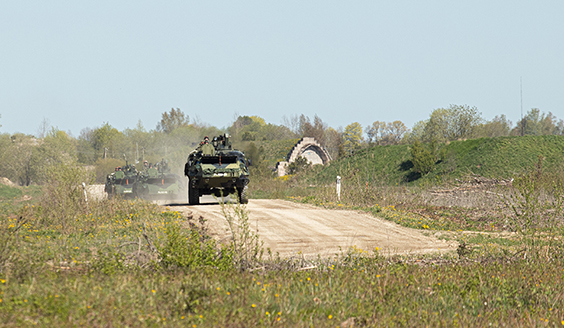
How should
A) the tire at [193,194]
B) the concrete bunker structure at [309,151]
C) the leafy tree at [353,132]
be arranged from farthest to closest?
the leafy tree at [353,132]
the concrete bunker structure at [309,151]
the tire at [193,194]

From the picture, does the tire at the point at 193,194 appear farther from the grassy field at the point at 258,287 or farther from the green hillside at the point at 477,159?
the green hillside at the point at 477,159

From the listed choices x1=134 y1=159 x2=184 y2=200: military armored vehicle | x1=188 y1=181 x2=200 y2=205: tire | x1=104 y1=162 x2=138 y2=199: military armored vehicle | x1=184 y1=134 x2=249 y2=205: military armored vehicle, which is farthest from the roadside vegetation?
x1=104 y1=162 x2=138 y2=199: military armored vehicle

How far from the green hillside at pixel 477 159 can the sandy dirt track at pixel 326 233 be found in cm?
2492

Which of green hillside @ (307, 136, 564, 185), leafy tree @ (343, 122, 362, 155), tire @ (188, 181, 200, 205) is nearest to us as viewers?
tire @ (188, 181, 200, 205)

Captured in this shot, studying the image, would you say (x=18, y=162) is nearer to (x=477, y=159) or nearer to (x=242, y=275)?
(x=477, y=159)

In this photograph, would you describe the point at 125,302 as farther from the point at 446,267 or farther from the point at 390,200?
the point at 390,200

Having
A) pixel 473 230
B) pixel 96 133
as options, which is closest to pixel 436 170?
pixel 473 230

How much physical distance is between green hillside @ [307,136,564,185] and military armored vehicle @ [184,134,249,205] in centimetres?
2276

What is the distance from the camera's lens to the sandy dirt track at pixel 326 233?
970cm

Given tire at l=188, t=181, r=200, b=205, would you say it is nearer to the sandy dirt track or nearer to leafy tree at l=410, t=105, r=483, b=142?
the sandy dirt track

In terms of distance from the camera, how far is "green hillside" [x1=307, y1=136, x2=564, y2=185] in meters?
41.1

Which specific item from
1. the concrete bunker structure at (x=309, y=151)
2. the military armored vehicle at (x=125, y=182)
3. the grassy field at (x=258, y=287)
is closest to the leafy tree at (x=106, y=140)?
the concrete bunker structure at (x=309, y=151)

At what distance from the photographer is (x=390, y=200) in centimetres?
1705

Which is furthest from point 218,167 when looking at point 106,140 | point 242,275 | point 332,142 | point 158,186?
point 332,142
